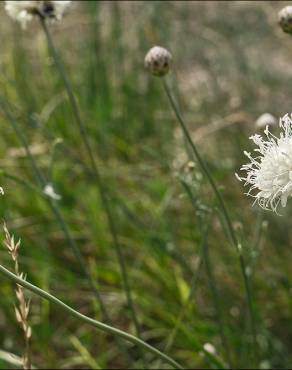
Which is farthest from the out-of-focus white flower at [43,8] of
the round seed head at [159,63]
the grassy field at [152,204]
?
the round seed head at [159,63]

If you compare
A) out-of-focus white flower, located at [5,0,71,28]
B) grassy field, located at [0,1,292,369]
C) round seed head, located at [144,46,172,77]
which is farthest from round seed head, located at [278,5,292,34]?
out-of-focus white flower, located at [5,0,71,28]

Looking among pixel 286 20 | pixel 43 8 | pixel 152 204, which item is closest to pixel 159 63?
pixel 286 20

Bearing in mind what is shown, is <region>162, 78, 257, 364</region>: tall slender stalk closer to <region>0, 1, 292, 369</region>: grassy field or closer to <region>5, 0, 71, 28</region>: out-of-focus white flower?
<region>0, 1, 292, 369</region>: grassy field

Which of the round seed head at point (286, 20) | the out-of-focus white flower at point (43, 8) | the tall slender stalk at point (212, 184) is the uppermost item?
the out-of-focus white flower at point (43, 8)

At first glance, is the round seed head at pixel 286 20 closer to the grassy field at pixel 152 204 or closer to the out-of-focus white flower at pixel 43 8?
the grassy field at pixel 152 204

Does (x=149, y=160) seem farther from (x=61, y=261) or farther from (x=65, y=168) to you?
(x=61, y=261)

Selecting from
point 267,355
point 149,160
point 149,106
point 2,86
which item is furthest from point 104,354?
point 2,86

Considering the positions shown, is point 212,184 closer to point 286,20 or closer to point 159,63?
point 159,63

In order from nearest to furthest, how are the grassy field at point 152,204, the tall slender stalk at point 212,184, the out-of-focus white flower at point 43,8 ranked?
the tall slender stalk at point 212,184 < the out-of-focus white flower at point 43,8 < the grassy field at point 152,204

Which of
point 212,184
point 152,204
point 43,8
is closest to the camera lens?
point 212,184
